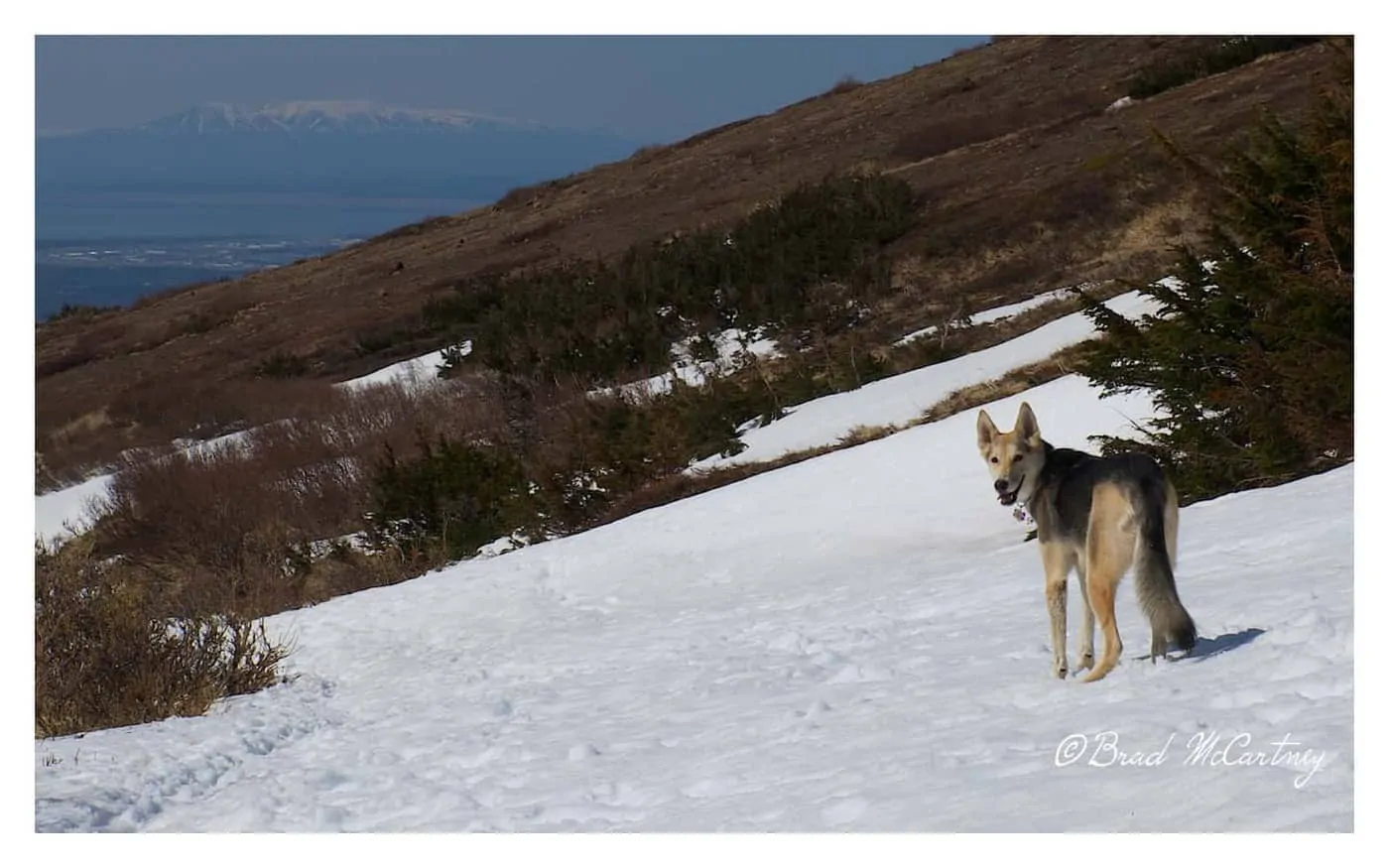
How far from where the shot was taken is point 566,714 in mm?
7664

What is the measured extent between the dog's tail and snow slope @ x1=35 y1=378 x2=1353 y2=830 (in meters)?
0.20

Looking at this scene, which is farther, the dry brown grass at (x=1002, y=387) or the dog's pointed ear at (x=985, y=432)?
the dry brown grass at (x=1002, y=387)

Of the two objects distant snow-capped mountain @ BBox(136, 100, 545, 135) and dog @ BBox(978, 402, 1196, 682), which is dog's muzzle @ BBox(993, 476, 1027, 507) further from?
distant snow-capped mountain @ BBox(136, 100, 545, 135)

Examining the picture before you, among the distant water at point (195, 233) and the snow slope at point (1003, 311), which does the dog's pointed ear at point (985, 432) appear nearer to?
the distant water at point (195, 233)

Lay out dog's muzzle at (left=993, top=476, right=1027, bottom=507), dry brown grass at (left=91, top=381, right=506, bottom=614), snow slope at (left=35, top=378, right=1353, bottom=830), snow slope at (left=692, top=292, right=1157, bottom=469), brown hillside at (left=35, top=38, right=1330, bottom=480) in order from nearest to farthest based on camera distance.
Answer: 1. snow slope at (left=35, top=378, right=1353, bottom=830)
2. dog's muzzle at (left=993, top=476, right=1027, bottom=507)
3. dry brown grass at (left=91, top=381, right=506, bottom=614)
4. snow slope at (left=692, top=292, right=1157, bottom=469)
5. brown hillside at (left=35, top=38, right=1330, bottom=480)

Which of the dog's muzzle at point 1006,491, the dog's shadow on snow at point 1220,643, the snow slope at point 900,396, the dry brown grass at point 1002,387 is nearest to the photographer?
the dog's muzzle at point 1006,491

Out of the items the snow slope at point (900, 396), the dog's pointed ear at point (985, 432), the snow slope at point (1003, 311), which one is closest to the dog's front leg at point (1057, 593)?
the dog's pointed ear at point (985, 432)

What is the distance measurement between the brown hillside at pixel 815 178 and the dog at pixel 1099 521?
45.2 feet

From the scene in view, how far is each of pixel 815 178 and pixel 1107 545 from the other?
32.9 meters

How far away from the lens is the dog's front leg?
597 cm

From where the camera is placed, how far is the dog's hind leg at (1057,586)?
5965mm

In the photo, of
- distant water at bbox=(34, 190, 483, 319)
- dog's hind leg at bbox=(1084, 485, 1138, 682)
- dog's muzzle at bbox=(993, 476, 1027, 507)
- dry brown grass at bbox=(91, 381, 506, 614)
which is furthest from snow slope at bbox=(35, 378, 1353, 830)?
dry brown grass at bbox=(91, 381, 506, 614)

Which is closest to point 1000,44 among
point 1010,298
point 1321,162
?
point 1010,298
